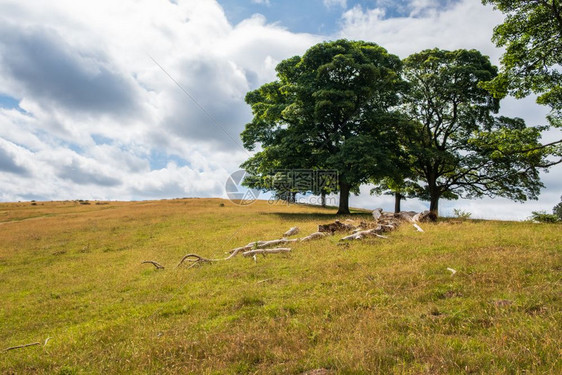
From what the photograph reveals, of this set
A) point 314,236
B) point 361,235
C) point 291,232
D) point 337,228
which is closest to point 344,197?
point 291,232

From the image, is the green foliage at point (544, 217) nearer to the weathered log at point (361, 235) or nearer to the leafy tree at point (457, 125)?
the leafy tree at point (457, 125)

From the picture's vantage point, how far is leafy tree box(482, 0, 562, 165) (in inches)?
A: 728

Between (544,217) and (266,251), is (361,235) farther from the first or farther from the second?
(544,217)

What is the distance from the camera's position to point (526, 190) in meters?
31.6

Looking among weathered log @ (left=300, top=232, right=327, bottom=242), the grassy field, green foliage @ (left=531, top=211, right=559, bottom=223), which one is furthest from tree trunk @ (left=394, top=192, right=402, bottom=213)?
weathered log @ (left=300, top=232, right=327, bottom=242)

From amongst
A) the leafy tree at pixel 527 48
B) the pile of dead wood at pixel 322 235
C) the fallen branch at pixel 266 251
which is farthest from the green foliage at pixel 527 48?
the fallen branch at pixel 266 251

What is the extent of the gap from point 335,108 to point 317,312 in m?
27.5

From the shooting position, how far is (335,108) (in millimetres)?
32406

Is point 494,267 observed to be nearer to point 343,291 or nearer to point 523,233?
point 343,291

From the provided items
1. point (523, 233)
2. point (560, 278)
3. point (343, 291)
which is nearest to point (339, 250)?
point (343, 291)

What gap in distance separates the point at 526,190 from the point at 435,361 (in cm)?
3424

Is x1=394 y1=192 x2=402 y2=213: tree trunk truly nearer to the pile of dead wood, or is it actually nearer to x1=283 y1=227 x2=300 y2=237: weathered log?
the pile of dead wood

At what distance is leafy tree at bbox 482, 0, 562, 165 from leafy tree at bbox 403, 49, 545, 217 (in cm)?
1029

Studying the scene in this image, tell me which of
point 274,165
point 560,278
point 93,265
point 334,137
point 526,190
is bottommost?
point 93,265
